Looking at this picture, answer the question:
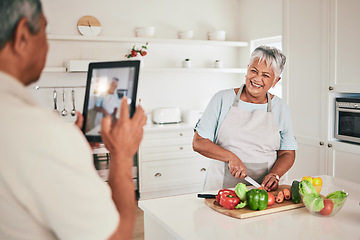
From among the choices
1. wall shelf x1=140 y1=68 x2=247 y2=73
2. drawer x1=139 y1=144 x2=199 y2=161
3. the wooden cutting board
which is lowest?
drawer x1=139 y1=144 x2=199 y2=161

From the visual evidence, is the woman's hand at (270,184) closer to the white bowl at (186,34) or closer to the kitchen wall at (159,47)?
the kitchen wall at (159,47)

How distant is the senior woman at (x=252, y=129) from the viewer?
2.12 metres

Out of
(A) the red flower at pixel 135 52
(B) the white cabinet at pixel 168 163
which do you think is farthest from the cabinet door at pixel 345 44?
(A) the red flower at pixel 135 52

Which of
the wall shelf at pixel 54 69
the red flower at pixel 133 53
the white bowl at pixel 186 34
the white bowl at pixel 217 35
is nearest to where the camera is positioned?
the wall shelf at pixel 54 69

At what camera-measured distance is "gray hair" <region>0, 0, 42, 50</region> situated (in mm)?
681

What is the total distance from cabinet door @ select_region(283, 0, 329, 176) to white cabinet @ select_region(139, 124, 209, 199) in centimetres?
140

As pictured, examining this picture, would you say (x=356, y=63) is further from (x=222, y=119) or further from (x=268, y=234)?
(x=268, y=234)

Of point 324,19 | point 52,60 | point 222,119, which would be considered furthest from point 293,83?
point 52,60

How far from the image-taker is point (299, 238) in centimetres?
133

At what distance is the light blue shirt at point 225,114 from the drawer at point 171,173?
7.87ft

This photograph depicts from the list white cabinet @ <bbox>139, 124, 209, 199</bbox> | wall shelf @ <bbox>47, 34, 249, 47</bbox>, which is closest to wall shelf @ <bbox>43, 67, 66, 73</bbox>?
wall shelf @ <bbox>47, 34, 249, 47</bbox>

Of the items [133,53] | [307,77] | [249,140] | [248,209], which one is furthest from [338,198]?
[133,53]

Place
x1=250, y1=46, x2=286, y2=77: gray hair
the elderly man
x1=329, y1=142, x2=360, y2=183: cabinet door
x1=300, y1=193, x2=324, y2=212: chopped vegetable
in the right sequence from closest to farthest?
the elderly man
x1=300, y1=193, x2=324, y2=212: chopped vegetable
x1=250, y1=46, x2=286, y2=77: gray hair
x1=329, y1=142, x2=360, y2=183: cabinet door

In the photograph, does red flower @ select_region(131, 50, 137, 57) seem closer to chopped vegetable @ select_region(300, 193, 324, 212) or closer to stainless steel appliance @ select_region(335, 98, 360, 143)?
→ stainless steel appliance @ select_region(335, 98, 360, 143)
